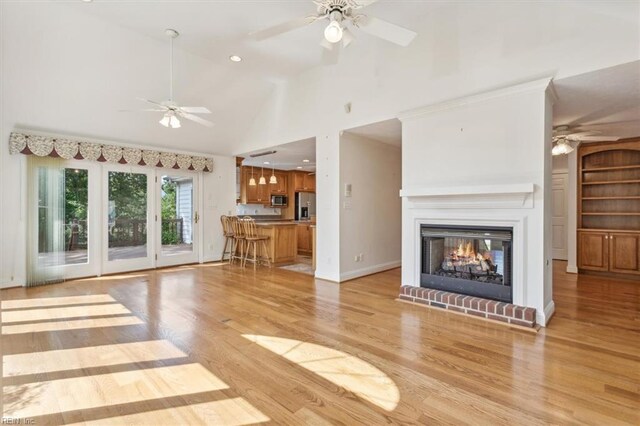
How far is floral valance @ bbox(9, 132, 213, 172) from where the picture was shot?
15.4ft

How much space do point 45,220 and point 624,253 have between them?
972 cm

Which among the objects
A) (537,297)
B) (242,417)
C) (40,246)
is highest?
(40,246)

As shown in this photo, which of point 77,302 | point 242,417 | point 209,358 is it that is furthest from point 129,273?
point 242,417

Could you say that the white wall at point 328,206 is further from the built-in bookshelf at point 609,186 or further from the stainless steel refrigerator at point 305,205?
the stainless steel refrigerator at point 305,205

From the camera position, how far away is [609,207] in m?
5.66

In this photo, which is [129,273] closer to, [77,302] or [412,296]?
[77,302]

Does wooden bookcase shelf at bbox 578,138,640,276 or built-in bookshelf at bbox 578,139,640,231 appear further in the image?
built-in bookshelf at bbox 578,139,640,231

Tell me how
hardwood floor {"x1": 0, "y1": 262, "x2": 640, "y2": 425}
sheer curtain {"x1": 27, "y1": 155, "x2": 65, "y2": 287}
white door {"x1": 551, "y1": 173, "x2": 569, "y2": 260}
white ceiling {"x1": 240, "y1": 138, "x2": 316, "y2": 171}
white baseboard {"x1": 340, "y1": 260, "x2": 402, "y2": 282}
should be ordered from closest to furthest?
hardwood floor {"x1": 0, "y1": 262, "x2": 640, "y2": 425} < sheer curtain {"x1": 27, "y1": 155, "x2": 65, "y2": 287} < white baseboard {"x1": 340, "y1": 260, "x2": 402, "y2": 282} < white ceiling {"x1": 240, "y1": 138, "x2": 316, "y2": 171} < white door {"x1": 551, "y1": 173, "x2": 569, "y2": 260}

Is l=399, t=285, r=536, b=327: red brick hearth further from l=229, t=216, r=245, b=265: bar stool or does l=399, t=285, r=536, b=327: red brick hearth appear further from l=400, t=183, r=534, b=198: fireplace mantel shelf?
l=229, t=216, r=245, b=265: bar stool

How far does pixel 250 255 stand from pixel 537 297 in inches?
219

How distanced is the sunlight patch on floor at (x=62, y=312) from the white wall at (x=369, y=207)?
3177 mm

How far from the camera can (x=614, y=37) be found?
9.14ft

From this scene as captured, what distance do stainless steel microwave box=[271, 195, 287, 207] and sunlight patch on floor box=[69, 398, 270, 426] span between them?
311 inches

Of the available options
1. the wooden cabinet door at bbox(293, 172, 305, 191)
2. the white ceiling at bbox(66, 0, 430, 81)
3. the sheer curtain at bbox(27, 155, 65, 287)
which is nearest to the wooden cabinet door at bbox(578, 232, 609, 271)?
the white ceiling at bbox(66, 0, 430, 81)
